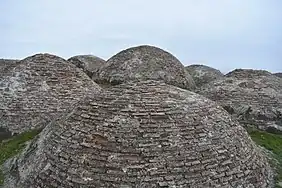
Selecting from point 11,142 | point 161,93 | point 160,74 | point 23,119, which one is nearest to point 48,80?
point 23,119

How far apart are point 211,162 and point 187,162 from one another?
0.58 meters

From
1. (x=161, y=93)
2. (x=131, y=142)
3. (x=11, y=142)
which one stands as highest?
(x=161, y=93)

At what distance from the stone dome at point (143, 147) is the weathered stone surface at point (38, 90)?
210 inches

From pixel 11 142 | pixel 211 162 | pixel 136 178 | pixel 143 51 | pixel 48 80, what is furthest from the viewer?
pixel 143 51

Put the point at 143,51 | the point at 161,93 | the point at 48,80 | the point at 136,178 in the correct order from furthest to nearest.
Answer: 1. the point at 143,51
2. the point at 48,80
3. the point at 161,93
4. the point at 136,178

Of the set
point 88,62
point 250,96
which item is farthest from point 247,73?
point 88,62

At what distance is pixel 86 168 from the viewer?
8609mm

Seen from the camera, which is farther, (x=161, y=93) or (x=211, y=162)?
(x=161, y=93)

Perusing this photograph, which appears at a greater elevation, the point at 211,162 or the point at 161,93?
the point at 161,93

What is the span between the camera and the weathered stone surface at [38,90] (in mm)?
15742

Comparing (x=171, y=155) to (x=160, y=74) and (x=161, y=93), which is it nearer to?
(x=161, y=93)

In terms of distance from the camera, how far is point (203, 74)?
29.5 metres

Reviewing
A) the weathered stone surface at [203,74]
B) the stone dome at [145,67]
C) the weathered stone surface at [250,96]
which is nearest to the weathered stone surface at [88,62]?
the stone dome at [145,67]

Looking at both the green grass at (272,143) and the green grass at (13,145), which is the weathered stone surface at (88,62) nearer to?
the green grass at (13,145)
